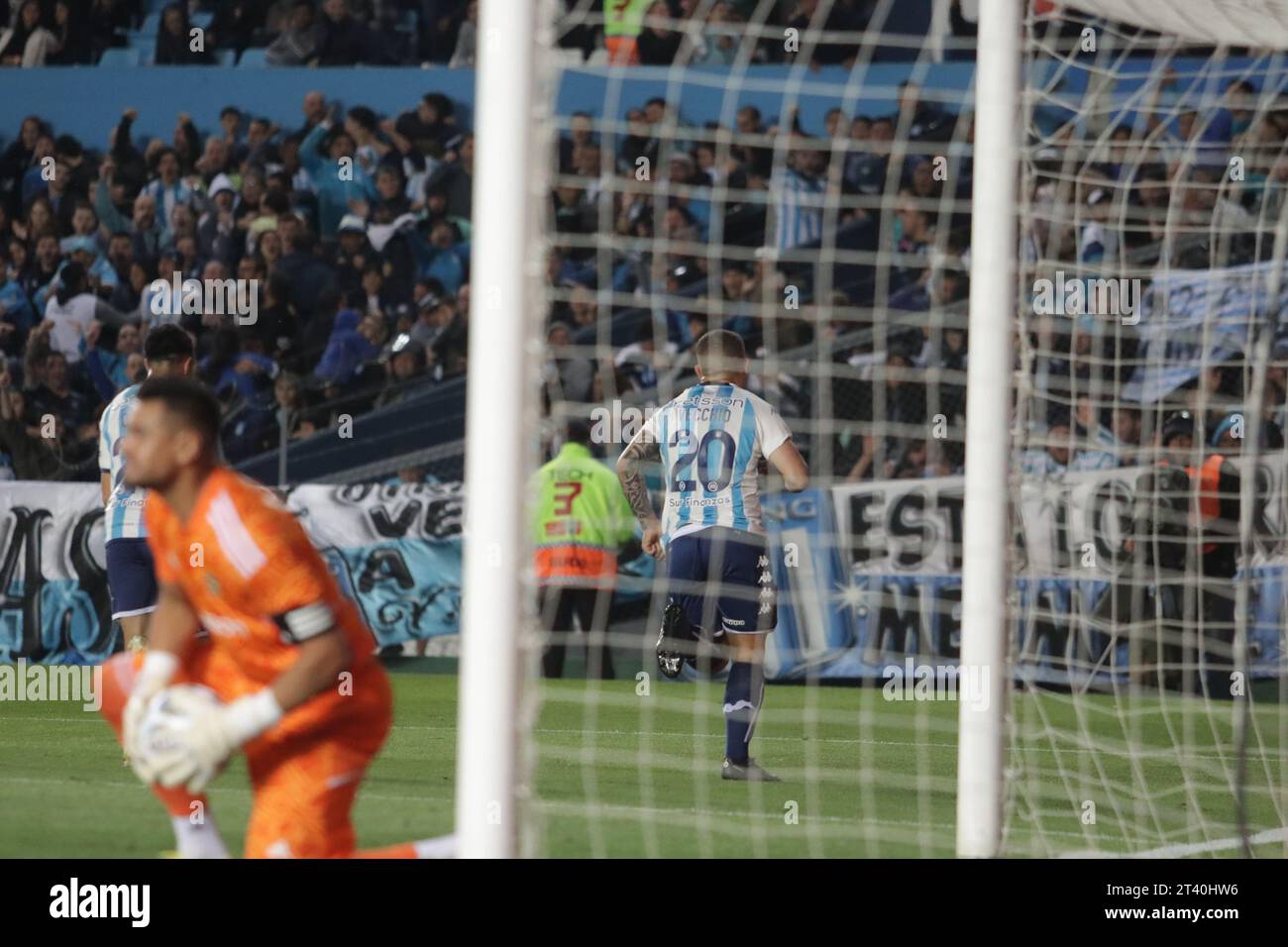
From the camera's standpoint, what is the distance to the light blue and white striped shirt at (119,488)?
792 cm

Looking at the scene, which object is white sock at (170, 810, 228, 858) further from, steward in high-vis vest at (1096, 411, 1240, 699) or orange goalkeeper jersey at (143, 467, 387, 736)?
steward in high-vis vest at (1096, 411, 1240, 699)

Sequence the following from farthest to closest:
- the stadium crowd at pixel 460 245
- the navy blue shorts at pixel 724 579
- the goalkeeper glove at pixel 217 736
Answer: the stadium crowd at pixel 460 245 < the navy blue shorts at pixel 724 579 < the goalkeeper glove at pixel 217 736

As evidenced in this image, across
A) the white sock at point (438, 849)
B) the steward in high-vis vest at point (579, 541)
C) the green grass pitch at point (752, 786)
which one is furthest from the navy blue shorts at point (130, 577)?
the steward in high-vis vest at point (579, 541)

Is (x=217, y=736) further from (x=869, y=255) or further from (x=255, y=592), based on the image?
(x=869, y=255)

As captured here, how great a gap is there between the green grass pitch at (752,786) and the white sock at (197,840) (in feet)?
2.95

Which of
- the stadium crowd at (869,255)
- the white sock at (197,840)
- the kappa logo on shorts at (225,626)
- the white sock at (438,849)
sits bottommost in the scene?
the white sock at (197,840)

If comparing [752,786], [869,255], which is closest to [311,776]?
[752,786]

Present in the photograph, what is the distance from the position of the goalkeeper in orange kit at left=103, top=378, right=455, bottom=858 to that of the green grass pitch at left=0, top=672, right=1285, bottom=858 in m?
0.54

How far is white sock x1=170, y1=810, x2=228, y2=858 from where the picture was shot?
5.06 meters

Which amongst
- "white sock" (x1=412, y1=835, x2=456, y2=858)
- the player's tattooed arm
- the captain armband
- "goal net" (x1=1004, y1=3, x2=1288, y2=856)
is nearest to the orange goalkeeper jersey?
the captain armband

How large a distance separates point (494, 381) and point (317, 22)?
44.6 feet

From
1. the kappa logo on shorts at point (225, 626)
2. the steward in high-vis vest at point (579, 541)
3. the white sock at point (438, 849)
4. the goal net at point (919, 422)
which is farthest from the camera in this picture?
the steward in high-vis vest at point (579, 541)

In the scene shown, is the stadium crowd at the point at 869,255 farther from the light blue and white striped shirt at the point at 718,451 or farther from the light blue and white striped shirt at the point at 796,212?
the light blue and white striped shirt at the point at 718,451
